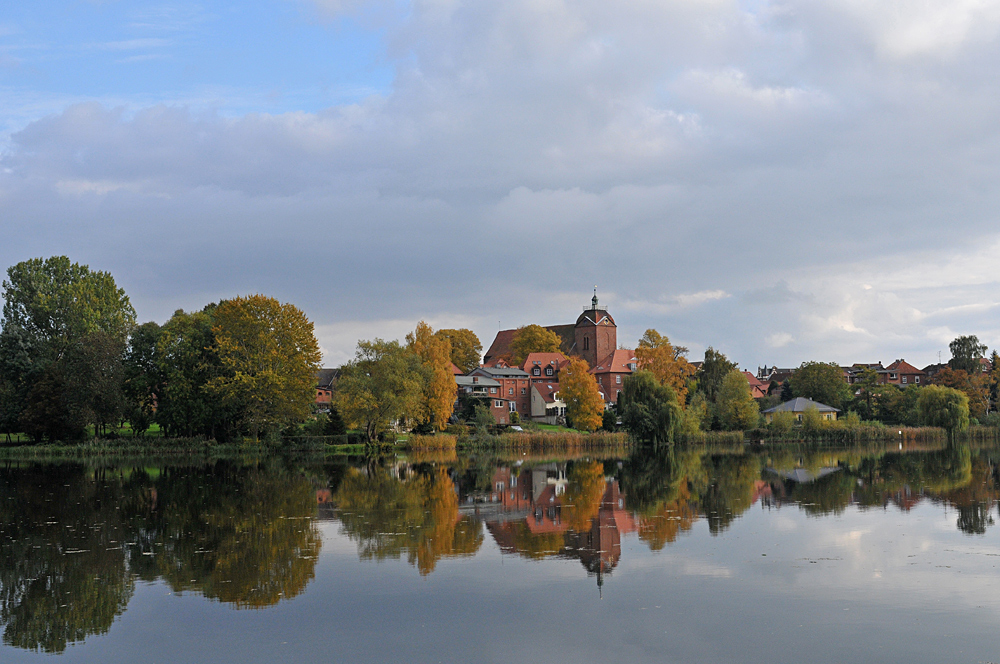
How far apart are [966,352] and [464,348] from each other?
62.9m

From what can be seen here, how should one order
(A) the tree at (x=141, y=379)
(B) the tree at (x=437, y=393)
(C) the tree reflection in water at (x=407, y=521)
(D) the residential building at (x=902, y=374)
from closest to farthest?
(C) the tree reflection in water at (x=407, y=521), (A) the tree at (x=141, y=379), (B) the tree at (x=437, y=393), (D) the residential building at (x=902, y=374)

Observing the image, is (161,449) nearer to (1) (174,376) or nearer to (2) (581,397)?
(1) (174,376)

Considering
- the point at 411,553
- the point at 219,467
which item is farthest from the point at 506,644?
the point at 219,467

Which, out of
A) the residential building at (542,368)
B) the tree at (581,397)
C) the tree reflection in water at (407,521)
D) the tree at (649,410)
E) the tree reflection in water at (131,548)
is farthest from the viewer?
→ the residential building at (542,368)

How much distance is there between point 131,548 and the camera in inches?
695

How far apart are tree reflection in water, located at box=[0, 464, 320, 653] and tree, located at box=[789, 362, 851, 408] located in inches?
3014

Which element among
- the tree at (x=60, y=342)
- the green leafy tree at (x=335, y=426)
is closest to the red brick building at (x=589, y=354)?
the green leafy tree at (x=335, y=426)

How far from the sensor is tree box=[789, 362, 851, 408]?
310ft

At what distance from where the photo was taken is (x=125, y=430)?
6288cm

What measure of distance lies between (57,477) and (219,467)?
848 cm

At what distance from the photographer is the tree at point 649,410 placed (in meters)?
65.4

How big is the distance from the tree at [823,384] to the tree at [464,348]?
3924 centimetres

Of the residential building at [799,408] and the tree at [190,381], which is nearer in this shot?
the tree at [190,381]

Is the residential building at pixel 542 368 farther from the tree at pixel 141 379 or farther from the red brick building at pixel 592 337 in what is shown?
the tree at pixel 141 379
